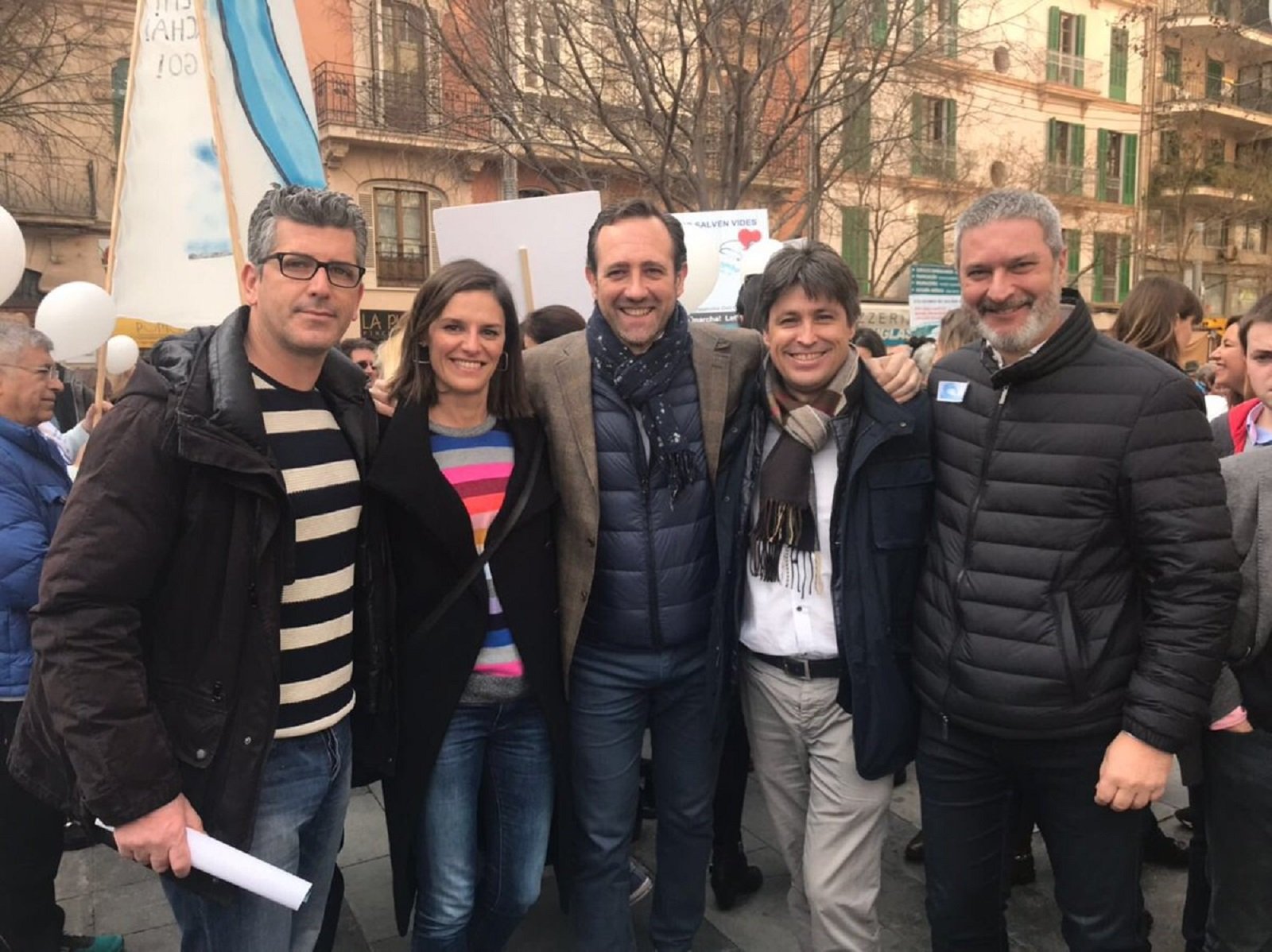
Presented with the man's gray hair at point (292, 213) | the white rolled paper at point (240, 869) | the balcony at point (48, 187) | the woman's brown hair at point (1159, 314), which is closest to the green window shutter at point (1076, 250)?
the woman's brown hair at point (1159, 314)

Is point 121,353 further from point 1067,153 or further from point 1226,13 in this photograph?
point 1067,153

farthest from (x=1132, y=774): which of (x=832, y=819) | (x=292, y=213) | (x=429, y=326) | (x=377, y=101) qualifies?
(x=377, y=101)

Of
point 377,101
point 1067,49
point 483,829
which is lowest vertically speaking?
point 483,829

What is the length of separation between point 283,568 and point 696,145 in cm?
823

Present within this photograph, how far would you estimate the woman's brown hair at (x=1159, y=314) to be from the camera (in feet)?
11.7

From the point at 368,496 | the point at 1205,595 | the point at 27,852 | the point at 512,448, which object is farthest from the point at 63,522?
the point at 1205,595

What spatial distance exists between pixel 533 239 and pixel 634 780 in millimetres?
3227

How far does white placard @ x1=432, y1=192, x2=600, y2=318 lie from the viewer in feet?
16.0

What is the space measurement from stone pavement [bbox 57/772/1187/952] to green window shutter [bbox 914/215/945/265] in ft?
52.3

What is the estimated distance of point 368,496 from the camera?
2.17 meters

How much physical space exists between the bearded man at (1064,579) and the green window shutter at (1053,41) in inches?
1000

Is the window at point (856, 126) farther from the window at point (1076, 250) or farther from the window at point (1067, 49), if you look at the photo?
the window at point (1067, 49)

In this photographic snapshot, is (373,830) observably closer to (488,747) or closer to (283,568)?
(488,747)

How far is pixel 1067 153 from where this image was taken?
80.1ft
